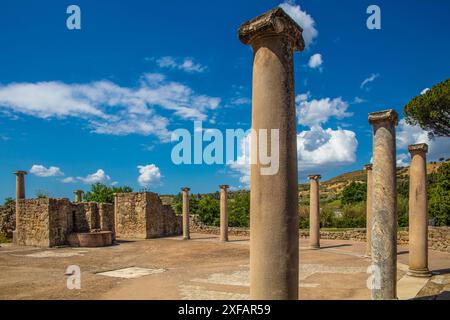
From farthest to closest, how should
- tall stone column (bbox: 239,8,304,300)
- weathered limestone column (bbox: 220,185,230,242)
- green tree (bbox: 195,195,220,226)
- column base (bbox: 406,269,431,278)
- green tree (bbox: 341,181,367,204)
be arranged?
green tree (bbox: 341,181,367,204) → green tree (bbox: 195,195,220,226) → weathered limestone column (bbox: 220,185,230,242) → column base (bbox: 406,269,431,278) → tall stone column (bbox: 239,8,304,300)

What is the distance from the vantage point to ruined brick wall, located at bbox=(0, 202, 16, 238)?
22641 mm

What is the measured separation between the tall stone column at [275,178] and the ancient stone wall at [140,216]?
20237 millimetres

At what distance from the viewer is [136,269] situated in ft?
38.3

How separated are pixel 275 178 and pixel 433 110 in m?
24.2

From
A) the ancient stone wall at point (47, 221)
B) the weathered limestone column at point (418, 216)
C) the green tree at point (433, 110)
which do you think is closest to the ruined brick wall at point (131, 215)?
the ancient stone wall at point (47, 221)

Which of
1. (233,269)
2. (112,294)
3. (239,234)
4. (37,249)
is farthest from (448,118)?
(37,249)

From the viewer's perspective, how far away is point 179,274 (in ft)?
35.0

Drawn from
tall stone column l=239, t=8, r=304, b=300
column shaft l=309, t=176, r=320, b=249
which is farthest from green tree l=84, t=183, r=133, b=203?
tall stone column l=239, t=8, r=304, b=300

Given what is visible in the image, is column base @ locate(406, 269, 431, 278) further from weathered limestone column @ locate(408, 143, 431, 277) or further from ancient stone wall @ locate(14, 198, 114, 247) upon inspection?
ancient stone wall @ locate(14, 198, 114, 247)

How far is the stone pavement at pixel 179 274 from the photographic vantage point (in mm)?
8000

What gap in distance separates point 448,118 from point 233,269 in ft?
65.4

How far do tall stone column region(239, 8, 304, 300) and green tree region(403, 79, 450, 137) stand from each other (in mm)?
22427

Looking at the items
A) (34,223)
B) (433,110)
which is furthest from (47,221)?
(433,110)

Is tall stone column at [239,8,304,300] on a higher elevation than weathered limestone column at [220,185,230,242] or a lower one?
higher
